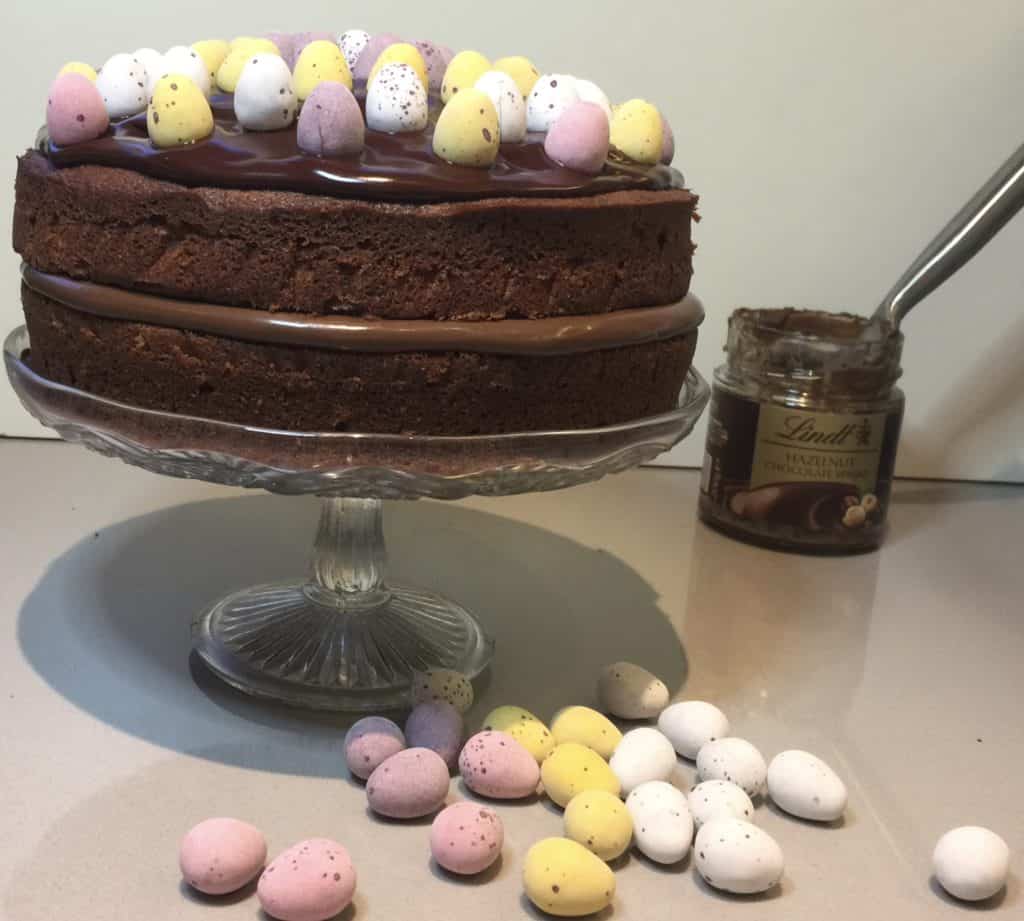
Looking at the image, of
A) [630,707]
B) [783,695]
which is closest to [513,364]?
[630,707]

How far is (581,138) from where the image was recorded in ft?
2.78

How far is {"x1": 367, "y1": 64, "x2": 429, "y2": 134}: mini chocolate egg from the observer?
852mm

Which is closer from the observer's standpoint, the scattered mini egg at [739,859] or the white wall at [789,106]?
the scattered mini egg at [739,859]

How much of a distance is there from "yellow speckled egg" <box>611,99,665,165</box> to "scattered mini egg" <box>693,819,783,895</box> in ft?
1.52

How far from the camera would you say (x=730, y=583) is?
51.2 inches

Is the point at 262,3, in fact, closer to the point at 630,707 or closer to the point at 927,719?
the point at 630,707

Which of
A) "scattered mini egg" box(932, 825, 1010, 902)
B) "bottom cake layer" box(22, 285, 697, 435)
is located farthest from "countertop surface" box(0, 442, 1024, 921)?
"bottom cake layer" box(22, 285, 697, 435)

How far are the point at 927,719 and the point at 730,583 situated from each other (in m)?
0.30

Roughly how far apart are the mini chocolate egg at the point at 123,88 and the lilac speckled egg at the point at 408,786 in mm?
477

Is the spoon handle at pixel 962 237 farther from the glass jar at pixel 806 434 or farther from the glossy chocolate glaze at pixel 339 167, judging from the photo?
the glossy chocolate glaze at pixel 339 167

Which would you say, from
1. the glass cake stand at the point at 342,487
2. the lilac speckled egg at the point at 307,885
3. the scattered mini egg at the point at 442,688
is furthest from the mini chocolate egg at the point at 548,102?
the lilac speckled egg at the point at 307,885

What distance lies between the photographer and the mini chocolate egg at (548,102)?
0.92m

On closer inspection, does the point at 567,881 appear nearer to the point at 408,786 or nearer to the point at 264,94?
the point at 408,786

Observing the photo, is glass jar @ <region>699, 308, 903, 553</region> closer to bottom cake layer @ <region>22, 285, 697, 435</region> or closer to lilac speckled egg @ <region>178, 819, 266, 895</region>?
bottom cake layer @ <region>22, 285, 697, 435</region>
